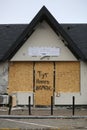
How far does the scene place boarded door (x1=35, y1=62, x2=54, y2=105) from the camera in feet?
73.3

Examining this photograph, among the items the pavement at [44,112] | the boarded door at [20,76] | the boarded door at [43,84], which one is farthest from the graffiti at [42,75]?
the pavement at [44,112]

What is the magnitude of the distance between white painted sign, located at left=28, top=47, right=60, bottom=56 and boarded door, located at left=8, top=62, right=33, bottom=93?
2.29 ft

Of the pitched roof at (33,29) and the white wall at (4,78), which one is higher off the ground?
the pitched roof at (33,29)

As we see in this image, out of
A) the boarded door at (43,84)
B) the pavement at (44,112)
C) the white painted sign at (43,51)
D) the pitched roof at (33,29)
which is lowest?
the pavement at (44,112)

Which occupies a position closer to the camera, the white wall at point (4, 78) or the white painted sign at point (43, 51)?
the white painted sign at point (43, 51)

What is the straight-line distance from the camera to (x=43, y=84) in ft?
73.5

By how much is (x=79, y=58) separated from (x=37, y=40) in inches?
108

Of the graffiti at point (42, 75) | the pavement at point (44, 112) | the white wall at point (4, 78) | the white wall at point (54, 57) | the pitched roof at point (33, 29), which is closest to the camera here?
the pavement at point (44, 112)

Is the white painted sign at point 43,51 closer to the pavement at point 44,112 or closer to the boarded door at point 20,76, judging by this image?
the boarded door at point 20,76

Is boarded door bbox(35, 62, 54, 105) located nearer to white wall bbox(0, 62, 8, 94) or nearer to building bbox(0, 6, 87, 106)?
building bbox(0, 6, 87, 106)

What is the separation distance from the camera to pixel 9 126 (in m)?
14.5

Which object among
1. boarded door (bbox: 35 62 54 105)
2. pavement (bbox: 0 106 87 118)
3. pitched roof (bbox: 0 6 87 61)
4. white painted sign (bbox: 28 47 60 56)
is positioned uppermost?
pitched roof (bbox: 0 6 87 61)

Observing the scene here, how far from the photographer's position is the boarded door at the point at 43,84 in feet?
73.3

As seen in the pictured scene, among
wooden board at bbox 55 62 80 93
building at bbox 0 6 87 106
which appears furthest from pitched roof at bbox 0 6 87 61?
wooden board at bbox 55 62 80 93
